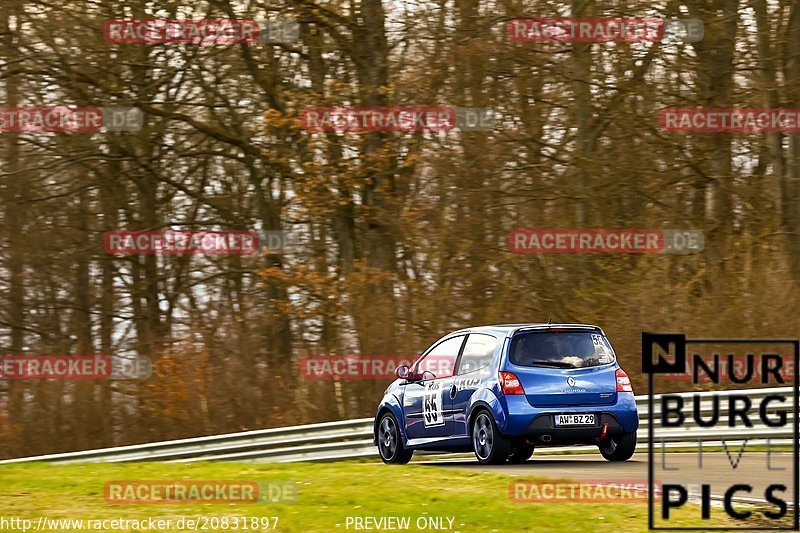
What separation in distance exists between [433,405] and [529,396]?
4.55ft

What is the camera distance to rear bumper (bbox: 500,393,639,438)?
12836 mm

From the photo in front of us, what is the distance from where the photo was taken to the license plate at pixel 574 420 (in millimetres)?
12914

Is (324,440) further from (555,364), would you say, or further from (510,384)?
(555,364)

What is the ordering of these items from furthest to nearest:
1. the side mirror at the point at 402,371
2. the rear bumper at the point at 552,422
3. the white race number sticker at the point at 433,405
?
1. the white race number sticker at the point at 433,405
2. the side mirror at the point at 402,371
3. the rear bumper at the point at 552,422

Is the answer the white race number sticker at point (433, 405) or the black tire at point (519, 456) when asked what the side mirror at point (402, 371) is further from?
the black tire at point (519, 456)

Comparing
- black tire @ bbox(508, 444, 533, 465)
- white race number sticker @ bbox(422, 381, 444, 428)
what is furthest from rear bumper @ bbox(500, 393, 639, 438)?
white race number sticker @ bbox(422, 381, 444, 428)

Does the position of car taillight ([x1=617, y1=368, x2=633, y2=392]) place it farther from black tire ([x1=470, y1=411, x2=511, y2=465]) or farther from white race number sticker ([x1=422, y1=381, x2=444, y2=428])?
white race number sticker ([x1=422, y1=381, x2=444, y2=428])

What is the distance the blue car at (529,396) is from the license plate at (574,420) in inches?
0.4

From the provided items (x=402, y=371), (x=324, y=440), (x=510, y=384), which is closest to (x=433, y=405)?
(x=402, y=371)

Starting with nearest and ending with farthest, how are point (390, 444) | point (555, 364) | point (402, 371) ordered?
point (555, 364) < point (402, 371) < point (390, 444)

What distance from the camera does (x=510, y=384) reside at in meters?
13.0

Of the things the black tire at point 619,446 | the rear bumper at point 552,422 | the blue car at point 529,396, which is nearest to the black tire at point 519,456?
the blue car at point 529,396

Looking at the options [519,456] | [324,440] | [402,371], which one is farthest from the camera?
[324,440]

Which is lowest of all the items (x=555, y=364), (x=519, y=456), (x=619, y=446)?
(x=519, y=456)
